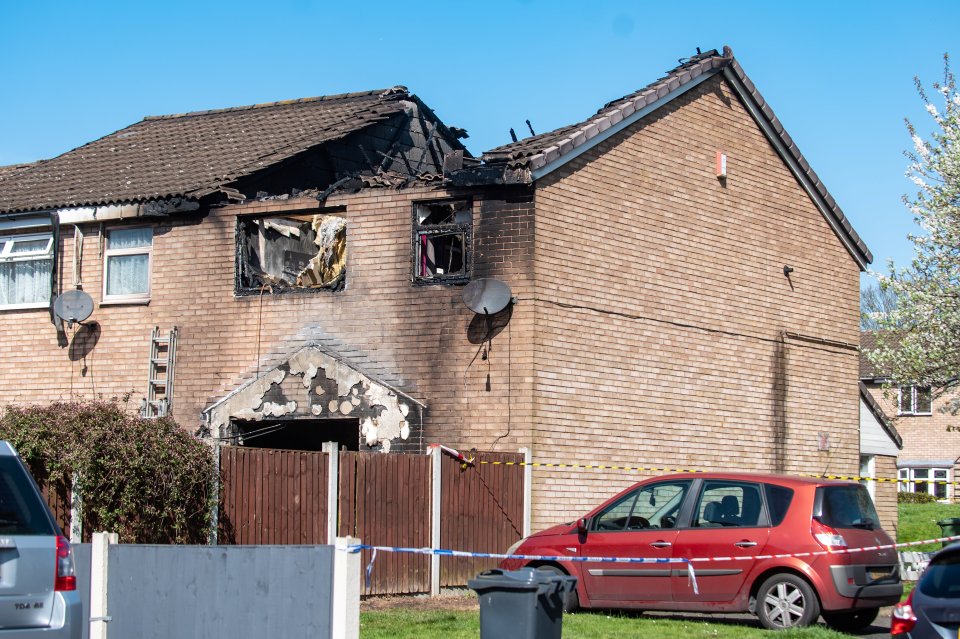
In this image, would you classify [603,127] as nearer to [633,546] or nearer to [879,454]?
[633,546]

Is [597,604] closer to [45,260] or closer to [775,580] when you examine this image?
[775,580]

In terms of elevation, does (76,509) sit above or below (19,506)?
below

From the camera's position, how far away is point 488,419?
16.9 metres

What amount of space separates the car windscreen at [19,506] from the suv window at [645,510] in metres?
6.43

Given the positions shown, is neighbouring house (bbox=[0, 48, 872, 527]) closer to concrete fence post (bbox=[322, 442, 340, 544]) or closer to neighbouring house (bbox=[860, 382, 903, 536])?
neighbouring house (bbox=[860, 382, 903, 536])

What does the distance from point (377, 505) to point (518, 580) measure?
5.74 m

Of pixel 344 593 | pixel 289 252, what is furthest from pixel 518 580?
pixel 289 252

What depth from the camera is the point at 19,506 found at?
7.85 metres

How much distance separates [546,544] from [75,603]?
20.4ft

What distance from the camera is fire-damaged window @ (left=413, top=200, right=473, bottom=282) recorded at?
57.3 ft

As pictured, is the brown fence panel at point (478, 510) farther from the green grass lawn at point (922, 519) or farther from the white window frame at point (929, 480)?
the white window frame at point (929, 480)

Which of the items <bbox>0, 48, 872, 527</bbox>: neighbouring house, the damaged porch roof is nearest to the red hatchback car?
<bbox>0, 48, 872, 527</bbox>: neighbouring house

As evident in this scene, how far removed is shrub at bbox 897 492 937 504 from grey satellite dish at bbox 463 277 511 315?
2808cm

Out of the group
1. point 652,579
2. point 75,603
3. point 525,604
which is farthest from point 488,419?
point 75,603
